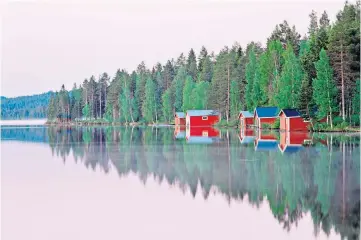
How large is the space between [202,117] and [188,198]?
2440 inches

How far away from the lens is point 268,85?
65.4 m

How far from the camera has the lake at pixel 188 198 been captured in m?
12.2

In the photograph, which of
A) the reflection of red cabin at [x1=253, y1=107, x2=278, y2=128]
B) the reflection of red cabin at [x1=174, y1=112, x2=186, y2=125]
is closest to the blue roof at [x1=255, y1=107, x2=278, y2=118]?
the reflection of red cabin at [x1=253, y1=107, x2=278, y2=128]

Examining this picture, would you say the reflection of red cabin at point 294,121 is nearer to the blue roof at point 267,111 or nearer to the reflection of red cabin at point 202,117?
the blue roof at point 267,111

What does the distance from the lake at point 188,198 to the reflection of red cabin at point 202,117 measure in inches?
1986

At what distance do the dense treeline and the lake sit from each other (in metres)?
23.1

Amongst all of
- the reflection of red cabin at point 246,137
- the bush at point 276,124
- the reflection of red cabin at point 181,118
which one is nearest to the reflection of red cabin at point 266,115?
the bush at point 276,124

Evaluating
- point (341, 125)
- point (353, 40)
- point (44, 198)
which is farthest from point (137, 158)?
point (353, 40)

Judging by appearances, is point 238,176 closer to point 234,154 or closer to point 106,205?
point 106,205

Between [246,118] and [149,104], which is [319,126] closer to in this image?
[246,118]

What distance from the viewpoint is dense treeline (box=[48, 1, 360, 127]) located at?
1897 inches

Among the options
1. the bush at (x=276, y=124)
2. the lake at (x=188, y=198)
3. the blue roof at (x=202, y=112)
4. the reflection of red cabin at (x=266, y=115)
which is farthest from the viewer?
the blue roof at (x=202, y=112)

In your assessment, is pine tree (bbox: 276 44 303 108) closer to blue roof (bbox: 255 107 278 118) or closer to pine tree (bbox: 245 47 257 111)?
blue roof (bbox: 255 107 278 118)

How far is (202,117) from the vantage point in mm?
77625
